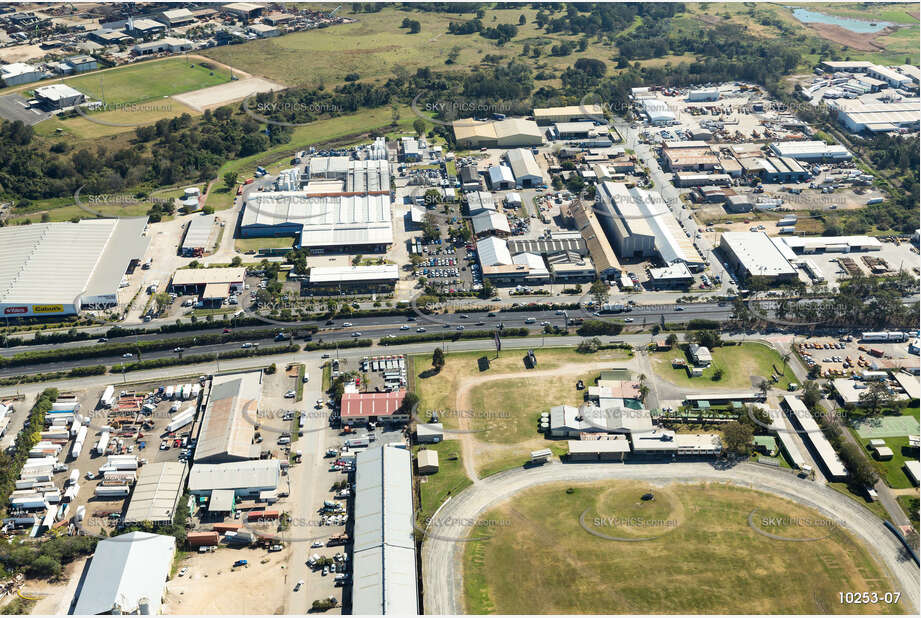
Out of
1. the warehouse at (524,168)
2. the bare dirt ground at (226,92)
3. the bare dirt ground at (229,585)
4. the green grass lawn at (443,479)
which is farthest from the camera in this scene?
the bare dirt ground at (226,92)

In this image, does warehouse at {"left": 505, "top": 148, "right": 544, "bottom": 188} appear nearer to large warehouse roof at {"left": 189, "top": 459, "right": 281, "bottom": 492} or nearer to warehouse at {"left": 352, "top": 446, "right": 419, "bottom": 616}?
warehouse at {"left": 352, "top": 446, "right": 419, "bottom": 616}

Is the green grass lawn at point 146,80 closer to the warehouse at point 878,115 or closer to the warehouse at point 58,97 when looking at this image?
the warehouse at point 58,97

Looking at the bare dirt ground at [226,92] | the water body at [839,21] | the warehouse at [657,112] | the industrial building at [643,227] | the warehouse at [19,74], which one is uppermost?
the water body at [839,21]

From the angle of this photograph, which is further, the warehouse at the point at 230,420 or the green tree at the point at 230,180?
the green tree at the point at 230,180

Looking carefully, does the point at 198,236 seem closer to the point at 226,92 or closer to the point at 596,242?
the point at 596,242

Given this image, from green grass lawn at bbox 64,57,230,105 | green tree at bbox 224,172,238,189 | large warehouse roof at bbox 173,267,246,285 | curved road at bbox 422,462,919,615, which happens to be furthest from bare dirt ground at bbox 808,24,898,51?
large warehouse roof at bbox 173,267,246,285

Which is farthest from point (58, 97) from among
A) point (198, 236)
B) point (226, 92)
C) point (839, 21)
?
point (839, 21)

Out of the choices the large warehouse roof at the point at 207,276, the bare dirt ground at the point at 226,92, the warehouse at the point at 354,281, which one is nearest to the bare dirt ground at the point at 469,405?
the warehouse at the point at 354,281

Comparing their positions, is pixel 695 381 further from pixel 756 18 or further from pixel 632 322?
pixel 756 18
